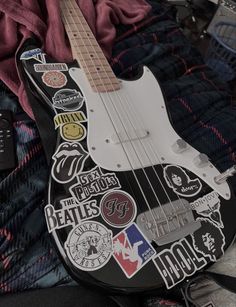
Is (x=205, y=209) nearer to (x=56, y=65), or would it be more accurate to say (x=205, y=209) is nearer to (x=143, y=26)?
(x=56, y=65)

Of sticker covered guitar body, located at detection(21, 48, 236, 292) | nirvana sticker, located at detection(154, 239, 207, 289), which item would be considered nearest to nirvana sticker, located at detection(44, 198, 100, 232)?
Result: sticker covered guitar body, located at detection(21, 48, 236, 292)

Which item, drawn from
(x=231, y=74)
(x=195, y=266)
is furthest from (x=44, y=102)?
(x=231, y=74)

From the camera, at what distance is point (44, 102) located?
2.30 ft

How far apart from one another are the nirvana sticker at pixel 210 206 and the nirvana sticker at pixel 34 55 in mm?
499

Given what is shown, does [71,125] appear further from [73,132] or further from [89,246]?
[89,246]

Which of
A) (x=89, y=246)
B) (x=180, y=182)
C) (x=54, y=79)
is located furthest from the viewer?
(x=54, y=79)

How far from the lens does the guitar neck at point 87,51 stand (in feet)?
2.49

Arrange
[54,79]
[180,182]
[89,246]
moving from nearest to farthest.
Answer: [89,246] < [180,182] < [54,79]

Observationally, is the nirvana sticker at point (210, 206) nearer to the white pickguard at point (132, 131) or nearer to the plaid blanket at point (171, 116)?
the white pickguard at point (132, 131)

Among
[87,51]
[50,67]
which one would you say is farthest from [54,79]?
[87,51]

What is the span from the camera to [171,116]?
2.52 feet

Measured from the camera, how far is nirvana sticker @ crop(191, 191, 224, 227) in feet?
1.90

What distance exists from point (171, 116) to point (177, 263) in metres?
0.38

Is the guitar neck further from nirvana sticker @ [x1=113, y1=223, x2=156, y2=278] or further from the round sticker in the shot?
nirvana sticker @ [x1=113, y1=223, x2=156, y2=278]
